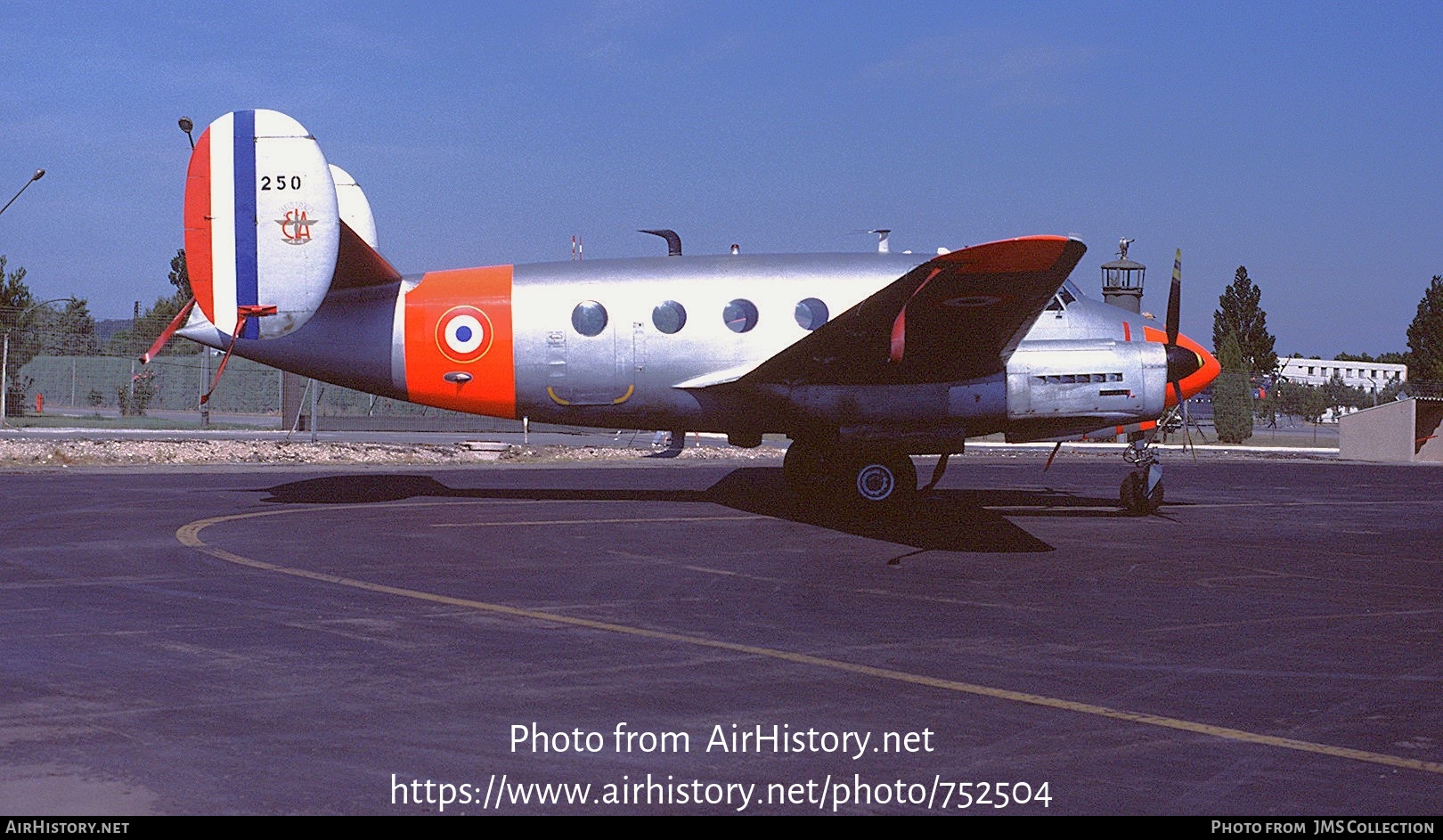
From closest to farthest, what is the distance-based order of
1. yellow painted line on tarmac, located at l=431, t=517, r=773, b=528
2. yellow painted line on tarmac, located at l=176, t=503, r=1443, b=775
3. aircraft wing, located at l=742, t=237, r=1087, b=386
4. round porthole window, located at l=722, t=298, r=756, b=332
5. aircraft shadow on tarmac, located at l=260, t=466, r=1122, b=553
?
yellow painted line on tarmac, located at l=176, t=503, r=1443, b=775, aircraft wing, located at l=742, t=237, r=1087, b=386, aircraft shadow on tarmac, located at l=260, t=466, r=1122, b=553, yellow painted line on tarmac, located at l=431, t=517, r=773, b=528, round porthole window, located at l=722, t=298, r=756, b=332

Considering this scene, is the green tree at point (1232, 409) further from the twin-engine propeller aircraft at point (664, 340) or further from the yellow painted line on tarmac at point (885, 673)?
the yellow painted line on tarmac at point (885, 673)

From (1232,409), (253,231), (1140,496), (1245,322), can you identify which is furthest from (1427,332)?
(253,231)

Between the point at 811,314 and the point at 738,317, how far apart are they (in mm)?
1257

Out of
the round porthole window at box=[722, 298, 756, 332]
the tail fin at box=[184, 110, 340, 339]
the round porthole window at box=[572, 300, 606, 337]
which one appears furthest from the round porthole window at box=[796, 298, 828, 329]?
the tail fin at box=[184, 110, 340, 339]

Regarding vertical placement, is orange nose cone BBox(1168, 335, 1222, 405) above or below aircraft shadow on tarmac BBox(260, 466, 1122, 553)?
above

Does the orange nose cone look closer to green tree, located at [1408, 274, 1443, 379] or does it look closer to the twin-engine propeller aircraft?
the twin-engine propeller aircraft

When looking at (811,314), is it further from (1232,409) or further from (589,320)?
(1232,409)

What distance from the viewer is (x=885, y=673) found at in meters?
8.59

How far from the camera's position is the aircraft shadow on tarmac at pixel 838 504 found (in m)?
17.5

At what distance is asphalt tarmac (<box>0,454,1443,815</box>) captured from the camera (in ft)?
19.5

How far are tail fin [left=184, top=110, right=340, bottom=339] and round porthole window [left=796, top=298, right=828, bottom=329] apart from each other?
7.84 m
